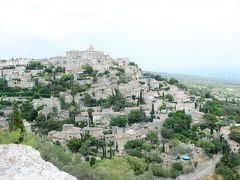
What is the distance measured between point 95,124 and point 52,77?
14.5 m

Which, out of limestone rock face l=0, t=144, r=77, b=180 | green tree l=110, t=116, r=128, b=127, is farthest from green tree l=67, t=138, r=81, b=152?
limestone rock face l=0, t=144, r=77, b=180

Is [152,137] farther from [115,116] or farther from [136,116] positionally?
[115,116]

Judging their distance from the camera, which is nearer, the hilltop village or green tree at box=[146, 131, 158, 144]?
the hilltop village

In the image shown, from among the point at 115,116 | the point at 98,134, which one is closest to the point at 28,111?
the point at 115,116

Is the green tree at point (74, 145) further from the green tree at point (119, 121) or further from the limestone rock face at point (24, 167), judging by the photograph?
the limestone rock face at point (24, 167)

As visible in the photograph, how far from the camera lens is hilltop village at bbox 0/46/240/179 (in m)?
29.7

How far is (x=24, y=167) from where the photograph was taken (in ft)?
17.8

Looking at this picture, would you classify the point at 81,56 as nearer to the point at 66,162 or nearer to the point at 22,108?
the point at 22,108

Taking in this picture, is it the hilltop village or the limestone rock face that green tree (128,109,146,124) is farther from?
the limestone rock face

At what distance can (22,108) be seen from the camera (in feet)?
128

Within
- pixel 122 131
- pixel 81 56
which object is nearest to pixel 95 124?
pixel 122 131

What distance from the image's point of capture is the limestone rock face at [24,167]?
5285mm

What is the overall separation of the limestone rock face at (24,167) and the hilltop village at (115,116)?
1548 cm

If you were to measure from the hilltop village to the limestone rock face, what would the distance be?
15.5m
